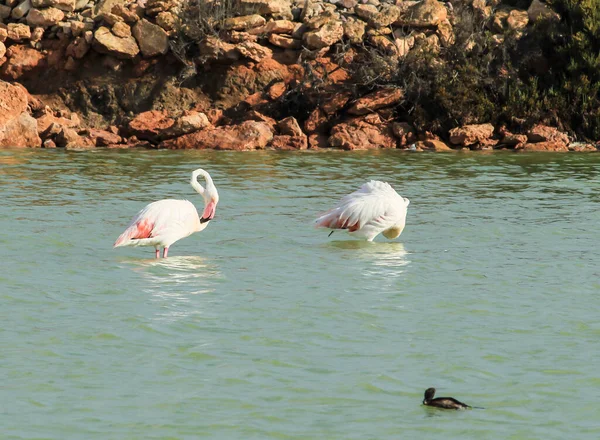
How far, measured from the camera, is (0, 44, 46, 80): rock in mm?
27250

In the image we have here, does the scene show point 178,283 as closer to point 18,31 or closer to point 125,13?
point 125,13

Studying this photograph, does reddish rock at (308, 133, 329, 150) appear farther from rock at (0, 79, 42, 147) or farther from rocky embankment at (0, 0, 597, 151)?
rock at (0, 79, 42, 147)

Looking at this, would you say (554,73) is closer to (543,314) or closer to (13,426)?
(543,314)

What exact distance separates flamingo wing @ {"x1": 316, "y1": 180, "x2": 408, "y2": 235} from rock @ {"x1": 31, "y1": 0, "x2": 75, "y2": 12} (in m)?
18.2

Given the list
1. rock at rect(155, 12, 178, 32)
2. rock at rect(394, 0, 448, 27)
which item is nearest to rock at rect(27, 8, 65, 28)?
rock at rect(155, 12, 178, 32)

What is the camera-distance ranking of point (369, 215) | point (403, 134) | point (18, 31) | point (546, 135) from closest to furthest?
1. point (369, 215)
2. point (546, 135)
3. point (403, 134)
4. point (18, 31)

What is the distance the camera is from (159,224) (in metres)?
10.2

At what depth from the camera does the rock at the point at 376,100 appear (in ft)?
81.2

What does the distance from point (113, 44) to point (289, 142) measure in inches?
220

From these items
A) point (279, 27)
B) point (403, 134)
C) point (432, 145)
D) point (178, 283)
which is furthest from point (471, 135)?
point (178, 283)

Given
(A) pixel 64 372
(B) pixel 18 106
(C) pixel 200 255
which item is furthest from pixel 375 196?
(B) pixel 18 106

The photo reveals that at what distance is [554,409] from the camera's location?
620 centimetres

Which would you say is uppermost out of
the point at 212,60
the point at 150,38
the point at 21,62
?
the point at 150,38

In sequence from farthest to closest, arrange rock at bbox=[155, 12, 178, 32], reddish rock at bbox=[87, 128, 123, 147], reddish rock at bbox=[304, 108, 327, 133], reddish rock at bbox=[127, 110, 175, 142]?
1. rock at bbox=[155, 12, 178, 32]
2. reddish rock at bbox=[304, 108, 327, 133]
3. reddish rock at bbox=[127, 110, 175, 142]
4. reddish rock at bbox=[87, 128, 123, 147]
